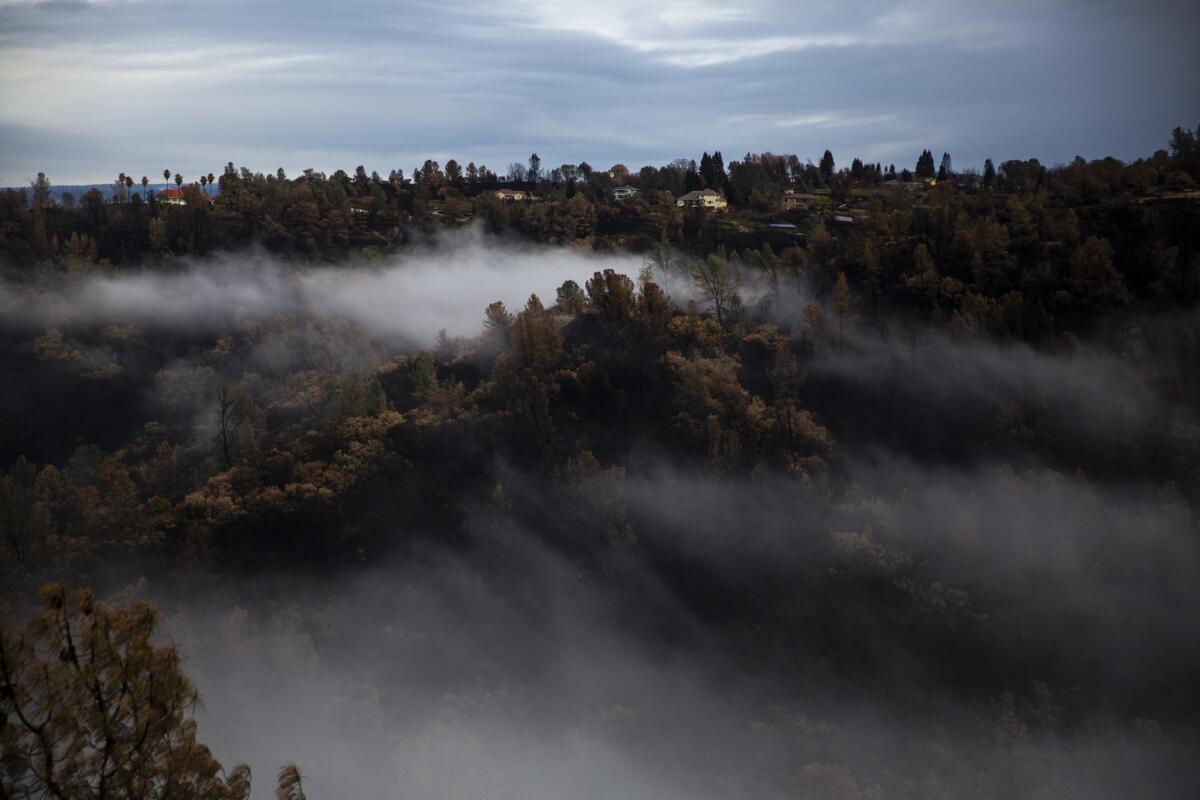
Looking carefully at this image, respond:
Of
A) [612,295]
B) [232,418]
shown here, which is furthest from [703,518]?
[232,418]

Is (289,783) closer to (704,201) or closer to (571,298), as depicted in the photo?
(571,298)

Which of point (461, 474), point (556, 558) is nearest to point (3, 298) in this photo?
point (461, 474)

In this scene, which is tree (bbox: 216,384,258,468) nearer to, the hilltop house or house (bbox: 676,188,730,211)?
the hilltop house

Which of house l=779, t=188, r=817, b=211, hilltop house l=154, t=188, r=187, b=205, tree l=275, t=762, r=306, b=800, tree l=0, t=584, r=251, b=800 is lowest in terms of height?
tree l=275, t=762, r=306, b=800

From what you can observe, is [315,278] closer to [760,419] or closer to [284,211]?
[284,211]

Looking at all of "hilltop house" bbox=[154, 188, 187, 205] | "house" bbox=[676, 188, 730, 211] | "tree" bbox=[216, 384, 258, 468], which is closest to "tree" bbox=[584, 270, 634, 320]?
"tree" bbox=[216, 384, 258, 468]
